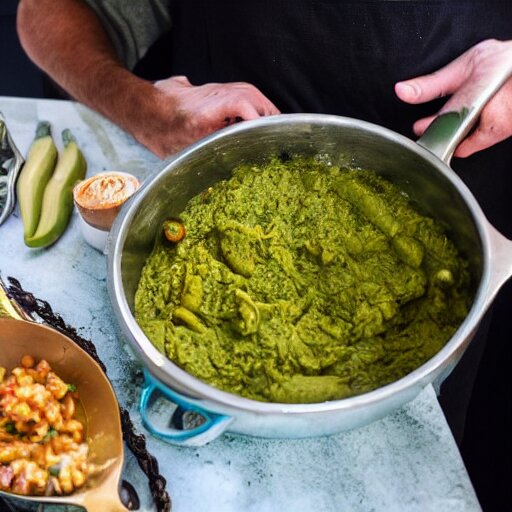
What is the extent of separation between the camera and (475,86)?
4.50 feet

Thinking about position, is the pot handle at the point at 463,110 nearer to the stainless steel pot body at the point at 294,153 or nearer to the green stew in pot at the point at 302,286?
the stainless steel pot body at the point at 294,153

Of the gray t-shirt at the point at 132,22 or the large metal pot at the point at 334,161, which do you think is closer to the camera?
the large metal pot at the point at 334,161

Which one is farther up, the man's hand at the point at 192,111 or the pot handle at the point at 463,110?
the pot handle at the point at 463,110

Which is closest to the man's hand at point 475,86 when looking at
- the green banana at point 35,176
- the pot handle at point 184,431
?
the pot handle at point 184,431

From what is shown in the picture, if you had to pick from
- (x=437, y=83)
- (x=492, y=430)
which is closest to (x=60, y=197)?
(x=437, y=83)

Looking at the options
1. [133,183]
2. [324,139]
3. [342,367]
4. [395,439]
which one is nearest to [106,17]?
[133,183]

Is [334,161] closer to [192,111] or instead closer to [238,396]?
[192,111]

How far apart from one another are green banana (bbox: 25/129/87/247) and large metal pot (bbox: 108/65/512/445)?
1.10 ft

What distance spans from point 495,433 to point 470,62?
1189mm

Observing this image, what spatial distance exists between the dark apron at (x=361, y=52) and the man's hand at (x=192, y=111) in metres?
0.12

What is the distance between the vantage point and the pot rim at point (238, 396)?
99cm

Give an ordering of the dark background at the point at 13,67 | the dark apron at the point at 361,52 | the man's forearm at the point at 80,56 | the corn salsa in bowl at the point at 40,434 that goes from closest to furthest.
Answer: the corn salsa in bowl at the point at 40,434, the dark apron at the point at 361,52, the man's forearm at the point at 80,56, the dark background at the point at 13,67

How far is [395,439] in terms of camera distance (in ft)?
4.01

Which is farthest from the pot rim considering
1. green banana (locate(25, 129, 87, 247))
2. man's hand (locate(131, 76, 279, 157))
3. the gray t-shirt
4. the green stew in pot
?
the gray t-shirt
